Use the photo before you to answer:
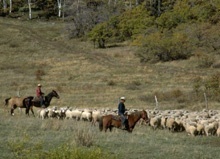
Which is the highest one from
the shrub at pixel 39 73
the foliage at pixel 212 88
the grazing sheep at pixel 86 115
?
the shrub at pixel 39 73

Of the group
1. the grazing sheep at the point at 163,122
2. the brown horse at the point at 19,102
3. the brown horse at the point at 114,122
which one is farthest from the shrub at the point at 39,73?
the brown horse at the point at 114,122

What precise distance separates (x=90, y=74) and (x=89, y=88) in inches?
311

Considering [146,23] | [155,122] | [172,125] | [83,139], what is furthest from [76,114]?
[146,23]

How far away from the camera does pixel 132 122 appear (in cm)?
1977

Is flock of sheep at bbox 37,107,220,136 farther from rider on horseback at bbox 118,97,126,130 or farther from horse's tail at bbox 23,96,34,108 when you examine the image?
rider on horseback at bbox 118,97,126,130

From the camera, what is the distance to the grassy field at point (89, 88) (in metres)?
14.7

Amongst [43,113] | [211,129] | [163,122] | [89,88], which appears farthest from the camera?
[89,88]

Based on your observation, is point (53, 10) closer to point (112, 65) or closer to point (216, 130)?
point (112, 65)

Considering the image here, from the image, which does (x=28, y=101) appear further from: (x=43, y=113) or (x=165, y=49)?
(x=165, y=49)

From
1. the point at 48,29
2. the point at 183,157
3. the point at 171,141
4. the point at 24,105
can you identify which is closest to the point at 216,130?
the point at 171,141

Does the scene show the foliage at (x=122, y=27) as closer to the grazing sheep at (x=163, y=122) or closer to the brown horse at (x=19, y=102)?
the brown horse at (x=19, y=102)

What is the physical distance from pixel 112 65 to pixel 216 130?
32.9 meters

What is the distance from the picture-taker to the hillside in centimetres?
3553

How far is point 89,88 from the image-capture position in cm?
4069
